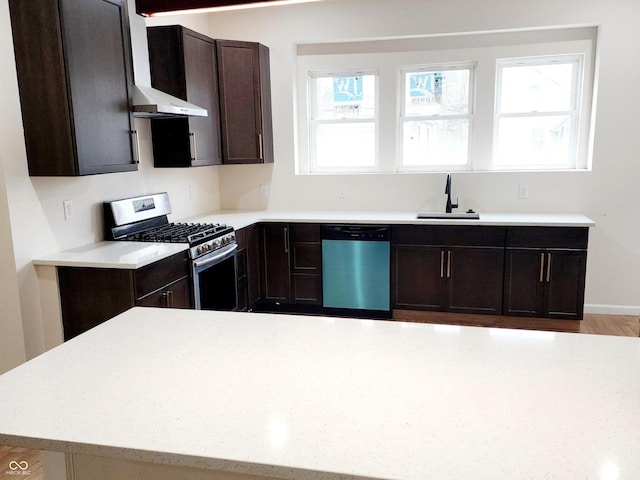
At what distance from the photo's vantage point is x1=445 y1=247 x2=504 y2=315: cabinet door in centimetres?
404

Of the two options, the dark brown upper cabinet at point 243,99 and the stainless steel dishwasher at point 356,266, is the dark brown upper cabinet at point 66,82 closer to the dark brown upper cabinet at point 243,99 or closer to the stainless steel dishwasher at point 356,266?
the dark brown upper cabinet at point 243,99

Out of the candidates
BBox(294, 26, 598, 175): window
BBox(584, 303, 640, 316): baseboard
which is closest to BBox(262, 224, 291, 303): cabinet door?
BBox(294, 26, 598, 175): window

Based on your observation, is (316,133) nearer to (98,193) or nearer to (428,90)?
(428,90)

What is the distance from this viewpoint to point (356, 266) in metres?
4.27

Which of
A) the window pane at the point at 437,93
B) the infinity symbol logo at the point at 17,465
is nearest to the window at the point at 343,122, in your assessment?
the window pane at the point at 437,93

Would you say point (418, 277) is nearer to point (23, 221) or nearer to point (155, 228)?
point (155, 228)

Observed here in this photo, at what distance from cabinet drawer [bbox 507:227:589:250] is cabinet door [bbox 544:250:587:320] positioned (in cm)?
6

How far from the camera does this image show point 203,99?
407 centimetres

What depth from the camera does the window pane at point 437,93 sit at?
15.0 feet

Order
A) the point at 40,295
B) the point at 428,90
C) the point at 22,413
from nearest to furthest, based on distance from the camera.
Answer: the point at 22,413
the point at 40,295
the point at 428,90

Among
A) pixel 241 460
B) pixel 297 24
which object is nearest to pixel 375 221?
pixel 297 24

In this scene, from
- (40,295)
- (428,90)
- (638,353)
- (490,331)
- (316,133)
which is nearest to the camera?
(638,353)

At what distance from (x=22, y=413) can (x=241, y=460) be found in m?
0.54

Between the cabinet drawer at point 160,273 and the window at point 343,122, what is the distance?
7.13 ft
